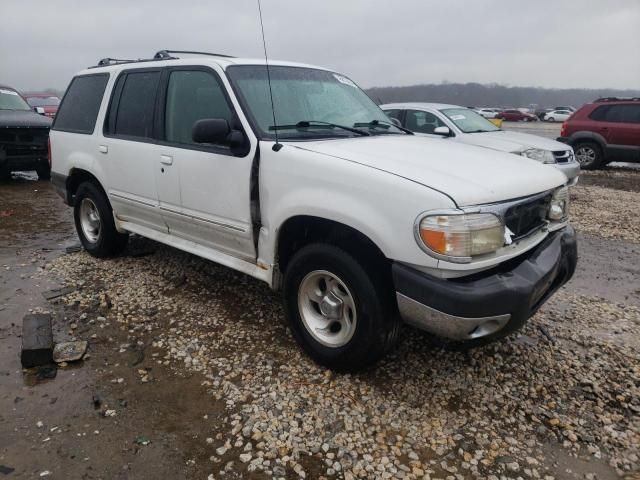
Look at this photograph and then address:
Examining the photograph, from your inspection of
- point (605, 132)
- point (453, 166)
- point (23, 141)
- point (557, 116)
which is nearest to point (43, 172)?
point (23, 141)

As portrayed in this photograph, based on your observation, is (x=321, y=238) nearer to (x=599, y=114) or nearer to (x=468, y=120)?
(x=468, y=120)

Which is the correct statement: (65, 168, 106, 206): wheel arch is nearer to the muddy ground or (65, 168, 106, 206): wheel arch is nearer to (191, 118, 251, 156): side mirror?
the muddy ground

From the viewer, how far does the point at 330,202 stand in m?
2.79

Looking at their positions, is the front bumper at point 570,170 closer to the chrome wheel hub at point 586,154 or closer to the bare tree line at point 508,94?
the chrome wheel hub at point 586,154

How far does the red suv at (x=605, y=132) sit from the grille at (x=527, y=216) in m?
10.8

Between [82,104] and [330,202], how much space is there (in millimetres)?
3591

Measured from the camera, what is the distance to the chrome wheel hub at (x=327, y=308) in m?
2.98

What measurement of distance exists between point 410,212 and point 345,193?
434 mm

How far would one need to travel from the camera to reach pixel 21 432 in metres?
2.53

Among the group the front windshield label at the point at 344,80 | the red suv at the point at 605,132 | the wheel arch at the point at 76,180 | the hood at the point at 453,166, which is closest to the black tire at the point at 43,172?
the wheel arch at the point at 76,180

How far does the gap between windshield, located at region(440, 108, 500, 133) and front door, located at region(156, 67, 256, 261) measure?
5663 millimetres

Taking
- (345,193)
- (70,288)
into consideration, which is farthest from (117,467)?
(70,288)

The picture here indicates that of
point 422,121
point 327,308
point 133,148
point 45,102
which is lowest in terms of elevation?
point 327,308

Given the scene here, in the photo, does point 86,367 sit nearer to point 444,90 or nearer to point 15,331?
point 15,331
